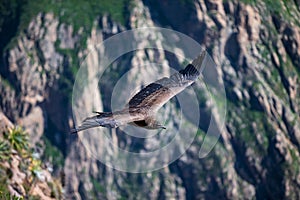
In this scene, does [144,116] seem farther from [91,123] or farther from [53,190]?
[53,190]

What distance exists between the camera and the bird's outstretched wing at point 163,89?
35.3 m

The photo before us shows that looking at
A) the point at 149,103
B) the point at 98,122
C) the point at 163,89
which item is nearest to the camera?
the point at 98,122

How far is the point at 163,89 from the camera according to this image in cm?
3694

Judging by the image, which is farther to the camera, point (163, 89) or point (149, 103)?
point (163, 89)

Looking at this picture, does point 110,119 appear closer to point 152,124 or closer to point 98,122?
point 98,122

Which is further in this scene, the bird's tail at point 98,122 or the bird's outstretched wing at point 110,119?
the bird's outstretched wing at point 110,119

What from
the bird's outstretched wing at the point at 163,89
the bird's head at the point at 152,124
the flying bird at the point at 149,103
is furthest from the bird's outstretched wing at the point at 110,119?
the bird's outstretched wing at the point at 163,89

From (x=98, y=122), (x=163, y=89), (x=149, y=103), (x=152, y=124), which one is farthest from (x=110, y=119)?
(x=163, y=89)

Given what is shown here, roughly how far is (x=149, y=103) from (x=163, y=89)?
76.9 inches

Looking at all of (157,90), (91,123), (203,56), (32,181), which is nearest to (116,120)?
(91,123)

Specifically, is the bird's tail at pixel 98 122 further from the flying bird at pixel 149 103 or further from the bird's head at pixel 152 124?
the bird's head at pixel 152 124

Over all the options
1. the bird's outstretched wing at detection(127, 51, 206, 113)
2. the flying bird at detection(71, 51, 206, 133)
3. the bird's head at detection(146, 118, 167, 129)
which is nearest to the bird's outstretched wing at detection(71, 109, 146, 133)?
the flying bird at detection(71, 51, 206, 133)

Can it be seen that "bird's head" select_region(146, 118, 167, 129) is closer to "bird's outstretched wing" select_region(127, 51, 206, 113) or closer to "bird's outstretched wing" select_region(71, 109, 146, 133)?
"bird's outstretched wing" select_region(71, 109, 146, 133)

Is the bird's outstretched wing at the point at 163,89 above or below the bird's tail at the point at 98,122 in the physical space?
above
